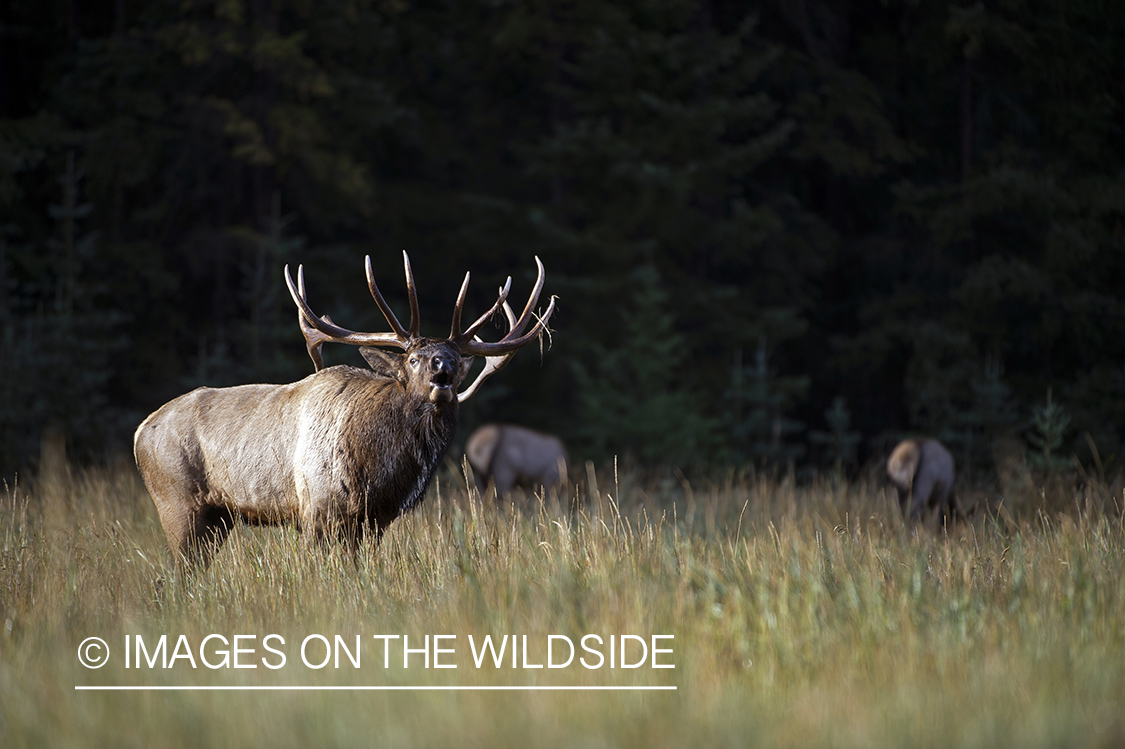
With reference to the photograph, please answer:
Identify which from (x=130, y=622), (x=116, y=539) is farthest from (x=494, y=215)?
(x=130, y=622)

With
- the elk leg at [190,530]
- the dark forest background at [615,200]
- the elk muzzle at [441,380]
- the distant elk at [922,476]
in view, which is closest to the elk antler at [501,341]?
the elk muzzle at [441,380]

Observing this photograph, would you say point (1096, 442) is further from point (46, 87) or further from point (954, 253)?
point (46, 87)

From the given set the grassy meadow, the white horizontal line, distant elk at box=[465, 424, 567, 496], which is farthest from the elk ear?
distant elk at box=[465, 424, 567, 496]

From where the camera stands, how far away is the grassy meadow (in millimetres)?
3527

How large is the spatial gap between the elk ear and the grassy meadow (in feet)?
2.76

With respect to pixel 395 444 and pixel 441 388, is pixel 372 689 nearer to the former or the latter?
pixel 441 388

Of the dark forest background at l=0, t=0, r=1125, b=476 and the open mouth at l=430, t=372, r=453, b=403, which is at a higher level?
the dark forest background at l=0, t=0, r=1125, b=476

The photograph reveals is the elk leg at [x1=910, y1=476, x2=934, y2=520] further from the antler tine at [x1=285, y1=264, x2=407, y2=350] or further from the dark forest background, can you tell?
the antler tine at [x1=285, y1=264, x2=407, y2=350]

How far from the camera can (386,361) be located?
5.87 meters

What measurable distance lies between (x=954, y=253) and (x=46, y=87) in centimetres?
1574

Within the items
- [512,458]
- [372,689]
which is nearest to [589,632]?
[372,689]

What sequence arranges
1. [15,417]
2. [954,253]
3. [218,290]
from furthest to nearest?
[954,253] → [218,290] → [15,417]

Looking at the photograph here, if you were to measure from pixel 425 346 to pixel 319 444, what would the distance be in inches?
28.9

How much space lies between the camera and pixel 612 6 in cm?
1759
